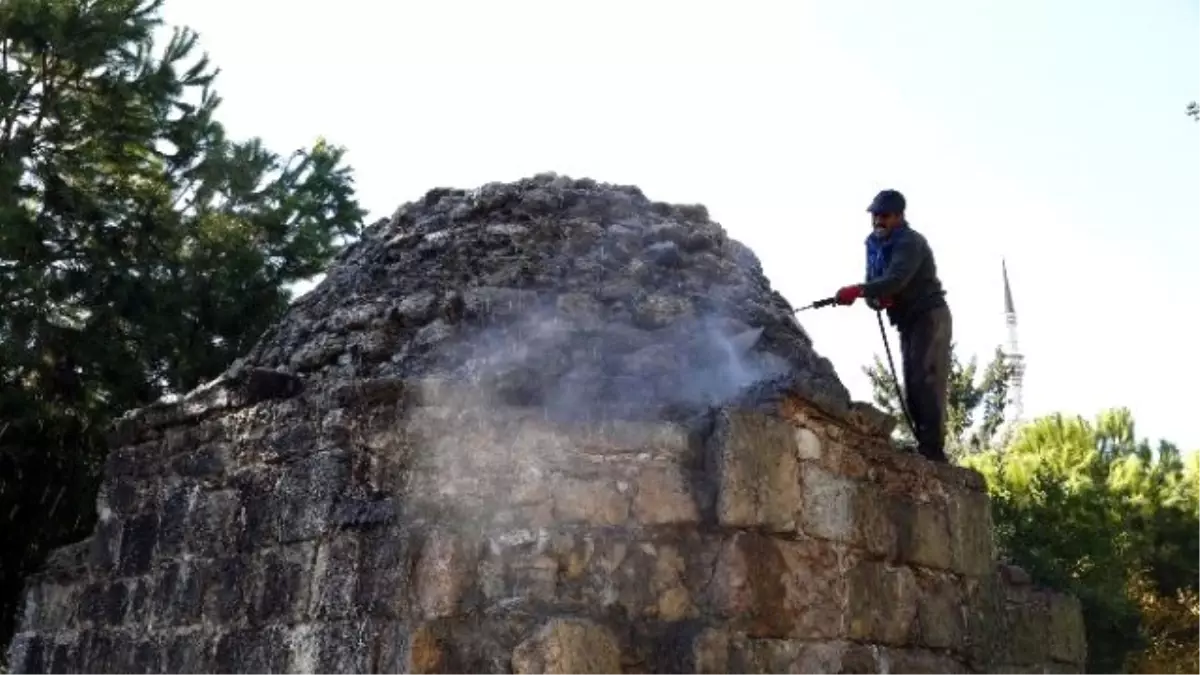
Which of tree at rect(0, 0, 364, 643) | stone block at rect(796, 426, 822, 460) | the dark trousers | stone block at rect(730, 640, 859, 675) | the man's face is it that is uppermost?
tree at rect(0, 0, 364, 643)

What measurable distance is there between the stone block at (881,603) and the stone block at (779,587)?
7 centimetres

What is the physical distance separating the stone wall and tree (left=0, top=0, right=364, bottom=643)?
19.0 ft

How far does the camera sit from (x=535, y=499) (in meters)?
3.71

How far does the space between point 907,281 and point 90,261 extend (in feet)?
24.7

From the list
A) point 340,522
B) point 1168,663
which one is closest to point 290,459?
point 340,522

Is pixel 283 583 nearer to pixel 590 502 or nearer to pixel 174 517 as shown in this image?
pixel 174 517

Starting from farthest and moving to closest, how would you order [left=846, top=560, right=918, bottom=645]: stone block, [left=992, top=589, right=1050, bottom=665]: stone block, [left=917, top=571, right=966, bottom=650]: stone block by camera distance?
1. [left=992, top=589, right=1050, bottom=665]: stone block
2. [left=917, top=571, right=966, bottom=650]: stone block
3. [left=846, top=560, right=918, bottom=645]: stone block

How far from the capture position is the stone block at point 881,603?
4.05 metres

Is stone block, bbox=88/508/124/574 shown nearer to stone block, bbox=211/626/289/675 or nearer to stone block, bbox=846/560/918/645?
stone block, bbox=211/626/289/675

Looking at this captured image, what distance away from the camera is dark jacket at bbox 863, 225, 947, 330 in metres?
4.73

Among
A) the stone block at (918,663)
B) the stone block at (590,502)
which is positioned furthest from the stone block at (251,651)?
the stone block at (918,663)

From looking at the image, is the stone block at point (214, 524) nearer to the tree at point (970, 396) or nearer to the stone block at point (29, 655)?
the stone block at point (29, 655)

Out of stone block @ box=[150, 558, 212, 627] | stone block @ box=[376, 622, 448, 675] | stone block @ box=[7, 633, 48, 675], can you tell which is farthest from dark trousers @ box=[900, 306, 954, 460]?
stone block @ box=[7, 633, 48, 675]

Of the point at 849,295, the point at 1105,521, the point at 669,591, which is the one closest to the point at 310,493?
the point at 669,591
